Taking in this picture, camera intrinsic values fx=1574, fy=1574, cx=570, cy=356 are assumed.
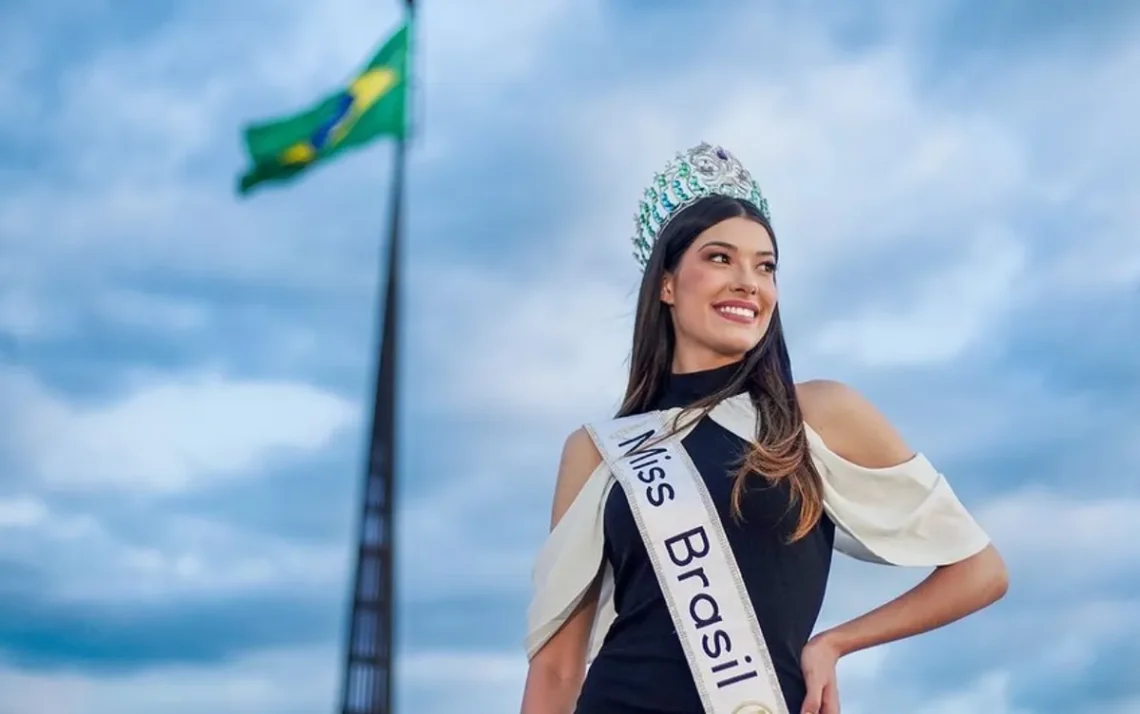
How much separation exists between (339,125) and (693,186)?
23.9 feet

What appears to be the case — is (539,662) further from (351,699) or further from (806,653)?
(351,699)

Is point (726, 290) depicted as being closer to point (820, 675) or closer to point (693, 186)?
point (693, 186)

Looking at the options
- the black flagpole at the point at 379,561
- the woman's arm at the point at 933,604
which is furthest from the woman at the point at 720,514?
the black flagpole at the point at 379,561

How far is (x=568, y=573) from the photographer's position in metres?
3.54

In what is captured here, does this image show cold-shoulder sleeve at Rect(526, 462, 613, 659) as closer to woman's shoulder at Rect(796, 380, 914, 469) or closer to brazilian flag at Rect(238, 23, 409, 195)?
woman's shoulder at Rect(796, 380, 914, 469)

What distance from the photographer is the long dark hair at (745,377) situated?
334 cm

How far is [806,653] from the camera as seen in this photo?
3230mm

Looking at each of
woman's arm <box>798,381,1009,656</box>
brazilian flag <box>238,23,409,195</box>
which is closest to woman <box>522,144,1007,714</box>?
woman's arm <box>798,381,1009,656</box>

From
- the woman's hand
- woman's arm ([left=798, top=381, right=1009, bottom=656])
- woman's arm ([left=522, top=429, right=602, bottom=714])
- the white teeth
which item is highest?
the white teeth

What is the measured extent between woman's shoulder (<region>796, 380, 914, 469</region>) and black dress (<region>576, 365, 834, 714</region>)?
16 cm

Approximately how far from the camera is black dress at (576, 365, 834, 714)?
130 inches

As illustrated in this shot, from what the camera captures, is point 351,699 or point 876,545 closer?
point 876,545

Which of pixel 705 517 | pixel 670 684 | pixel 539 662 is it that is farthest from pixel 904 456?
pixel 539 662

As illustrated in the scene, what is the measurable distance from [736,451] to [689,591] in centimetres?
33
